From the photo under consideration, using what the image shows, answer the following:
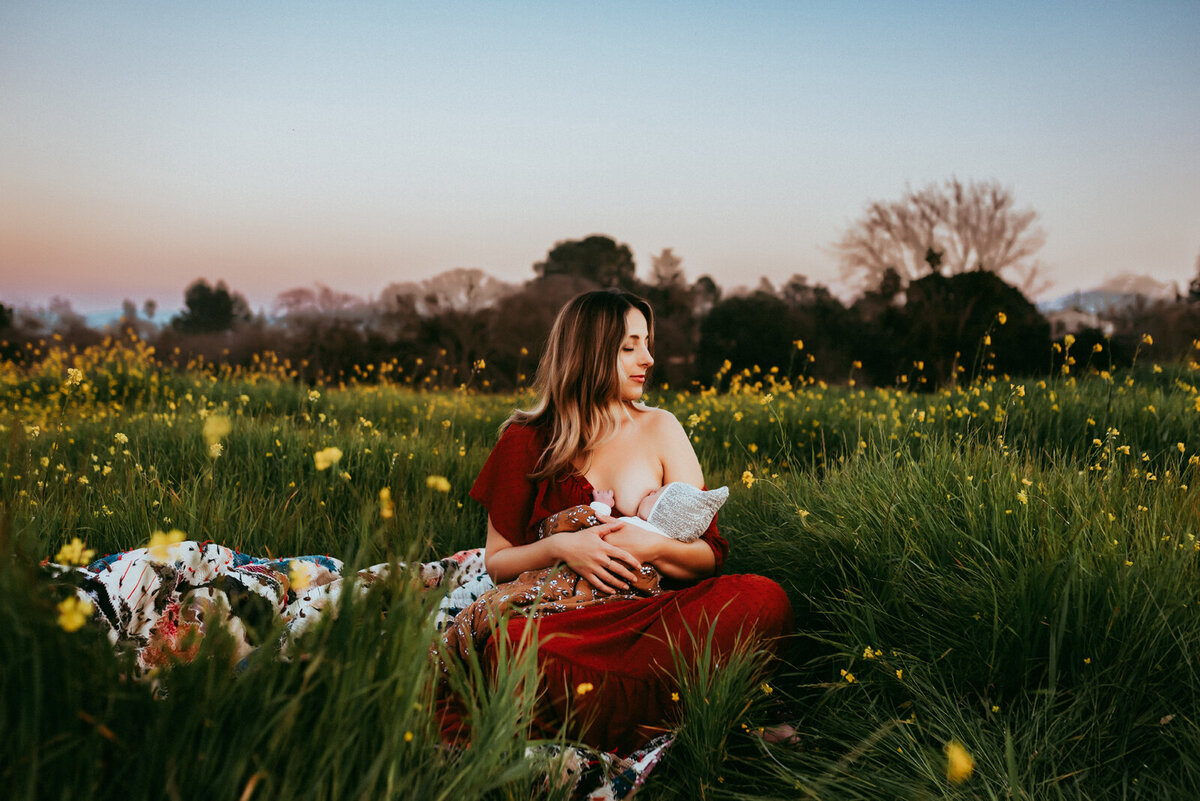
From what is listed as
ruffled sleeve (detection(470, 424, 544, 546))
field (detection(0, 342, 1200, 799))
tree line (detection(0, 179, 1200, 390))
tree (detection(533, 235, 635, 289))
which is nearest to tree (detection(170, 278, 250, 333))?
tree line (detection(0, 179, 1200, 390))

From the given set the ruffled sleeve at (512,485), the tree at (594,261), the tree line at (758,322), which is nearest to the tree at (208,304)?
the tree line at (758,322)

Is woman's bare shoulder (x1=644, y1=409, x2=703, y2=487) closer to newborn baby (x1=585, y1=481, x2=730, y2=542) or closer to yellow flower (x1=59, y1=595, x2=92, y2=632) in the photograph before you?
newborn baby (x1=585, y1=481, x2=730, y2=542)

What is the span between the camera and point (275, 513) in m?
4.00

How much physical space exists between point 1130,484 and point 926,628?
1.29m

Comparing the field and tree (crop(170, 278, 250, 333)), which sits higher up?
tree (crop(170, 278, 250, 333))

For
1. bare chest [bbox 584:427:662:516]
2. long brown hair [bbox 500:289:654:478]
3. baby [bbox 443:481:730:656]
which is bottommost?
baby [bbox 443:481:730:656]

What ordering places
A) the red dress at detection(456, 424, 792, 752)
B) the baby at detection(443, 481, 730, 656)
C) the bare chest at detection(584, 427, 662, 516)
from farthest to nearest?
the bare chest at detection(584, 427, 662, 516)
the baby at detection(443, 481, 730, 656)
the red dress at detection(456, 424, 792, 752)

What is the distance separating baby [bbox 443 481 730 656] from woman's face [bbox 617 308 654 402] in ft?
1.51

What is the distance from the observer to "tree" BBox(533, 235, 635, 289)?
27.5m

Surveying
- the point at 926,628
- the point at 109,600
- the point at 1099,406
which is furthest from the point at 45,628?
the point at 1099,406

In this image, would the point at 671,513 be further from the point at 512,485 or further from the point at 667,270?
the point at 667,270

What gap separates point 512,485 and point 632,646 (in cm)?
84

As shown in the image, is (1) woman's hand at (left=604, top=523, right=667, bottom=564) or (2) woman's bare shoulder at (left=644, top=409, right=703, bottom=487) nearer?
(1) woman's hand at (left=604, top=523, right=667, bottom=564)

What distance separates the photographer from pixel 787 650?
280 cm
